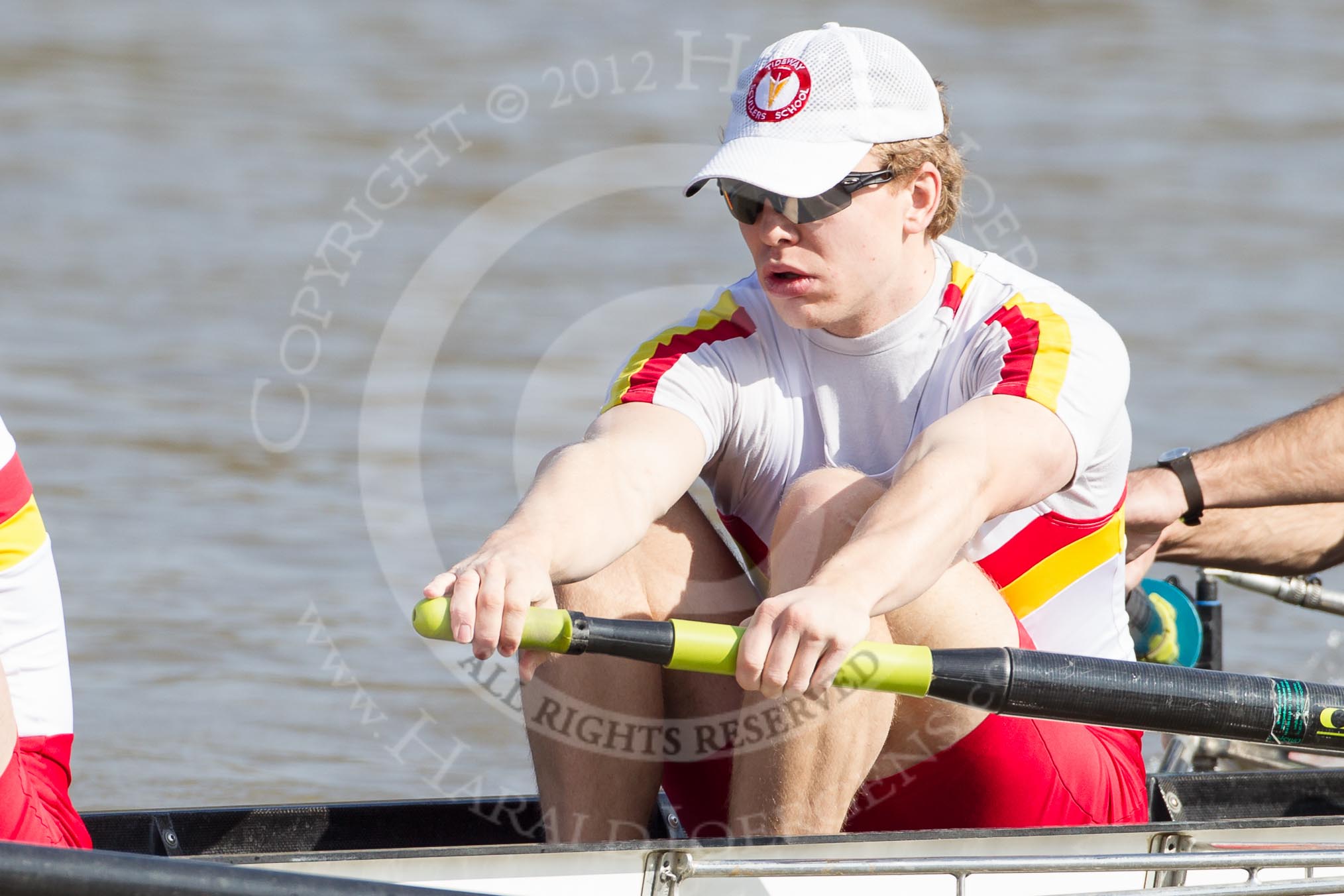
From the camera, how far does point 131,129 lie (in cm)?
981

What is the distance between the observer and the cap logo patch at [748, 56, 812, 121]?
8.34ft

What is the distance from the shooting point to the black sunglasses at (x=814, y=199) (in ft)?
8.19

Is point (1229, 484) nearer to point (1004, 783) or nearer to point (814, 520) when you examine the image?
point (1004, 783)

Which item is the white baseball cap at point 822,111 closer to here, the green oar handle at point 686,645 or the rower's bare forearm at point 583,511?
the rower's bare forearm at point 583,511

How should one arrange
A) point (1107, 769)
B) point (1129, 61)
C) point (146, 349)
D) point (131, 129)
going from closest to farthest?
1. point (1107, 769)
2. point (146, 349)
3. point (131, 129)
4. point (1129, 61)

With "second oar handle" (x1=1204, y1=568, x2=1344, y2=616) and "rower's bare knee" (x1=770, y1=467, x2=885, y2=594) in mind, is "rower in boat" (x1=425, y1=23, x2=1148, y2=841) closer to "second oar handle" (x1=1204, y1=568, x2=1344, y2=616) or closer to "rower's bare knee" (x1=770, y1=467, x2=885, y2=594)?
"rower's bare knee" (x1=770, y1=467, x2=885, y2=594)

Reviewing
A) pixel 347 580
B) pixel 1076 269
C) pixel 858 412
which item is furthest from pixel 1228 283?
pixel 858 412

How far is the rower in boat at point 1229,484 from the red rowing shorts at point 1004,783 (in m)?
0.88

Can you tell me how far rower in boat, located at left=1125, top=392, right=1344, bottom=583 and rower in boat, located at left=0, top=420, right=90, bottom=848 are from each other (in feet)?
6.60

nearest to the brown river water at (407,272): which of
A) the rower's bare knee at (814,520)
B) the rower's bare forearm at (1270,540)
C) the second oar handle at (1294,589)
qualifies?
the second oar handle at (1294,589)

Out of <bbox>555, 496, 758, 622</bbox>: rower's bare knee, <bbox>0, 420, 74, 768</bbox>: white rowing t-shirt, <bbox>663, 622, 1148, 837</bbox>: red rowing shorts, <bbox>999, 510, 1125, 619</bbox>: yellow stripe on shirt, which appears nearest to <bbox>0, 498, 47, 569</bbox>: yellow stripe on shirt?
<bbox>0, 420, 74, 768</bbox>: white rowing t-shirt

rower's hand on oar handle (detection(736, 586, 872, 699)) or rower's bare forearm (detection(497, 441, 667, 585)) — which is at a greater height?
rower's bare forearm (detection(497, 441, 667, 585))

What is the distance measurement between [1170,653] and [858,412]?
124cm

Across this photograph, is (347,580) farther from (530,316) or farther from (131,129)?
(131,129)
